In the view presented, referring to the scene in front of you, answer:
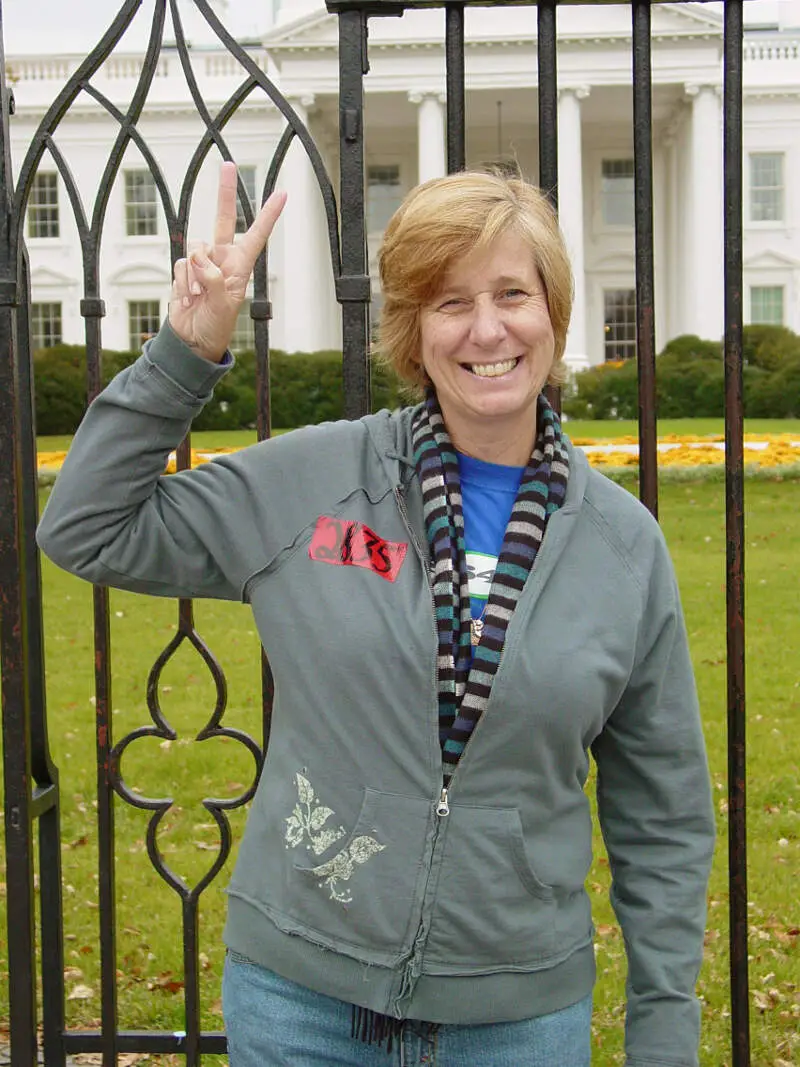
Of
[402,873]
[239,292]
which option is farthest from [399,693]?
[239,292]

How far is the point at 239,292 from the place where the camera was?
1.92 meters

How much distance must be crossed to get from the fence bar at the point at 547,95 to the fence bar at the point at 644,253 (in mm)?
148

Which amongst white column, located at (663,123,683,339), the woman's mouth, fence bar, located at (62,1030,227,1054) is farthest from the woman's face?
white column, located at (663,123,683,339)

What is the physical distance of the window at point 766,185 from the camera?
114 ft

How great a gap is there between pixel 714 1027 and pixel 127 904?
1943 millimetres

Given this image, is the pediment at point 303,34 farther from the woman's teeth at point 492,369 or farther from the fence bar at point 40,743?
the woman's teeth at point 492,369

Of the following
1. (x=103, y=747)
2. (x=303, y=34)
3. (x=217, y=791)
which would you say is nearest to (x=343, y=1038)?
(x=103, y=747)

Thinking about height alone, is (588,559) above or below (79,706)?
above

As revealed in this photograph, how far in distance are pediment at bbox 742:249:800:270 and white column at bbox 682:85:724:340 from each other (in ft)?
3.78

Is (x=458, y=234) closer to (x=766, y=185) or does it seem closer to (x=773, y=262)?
(x=773, y=262)

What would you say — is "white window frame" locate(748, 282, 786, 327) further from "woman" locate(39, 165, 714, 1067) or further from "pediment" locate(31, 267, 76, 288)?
"woman" locate(39, 165, 714, 1067)

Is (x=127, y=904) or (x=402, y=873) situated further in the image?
(x=127, y=904)

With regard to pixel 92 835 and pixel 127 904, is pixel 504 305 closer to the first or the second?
pixel 127 904

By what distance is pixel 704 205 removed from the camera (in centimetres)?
3331
